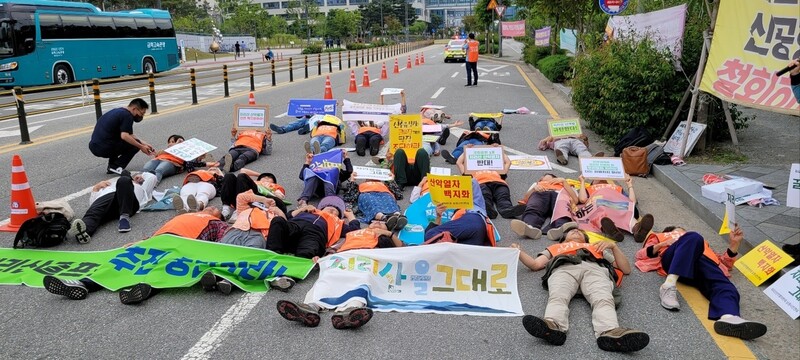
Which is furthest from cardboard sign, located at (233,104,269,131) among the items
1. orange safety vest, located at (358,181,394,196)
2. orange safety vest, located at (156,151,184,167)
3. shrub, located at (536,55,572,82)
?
shrub, located at (536,55,572,82)

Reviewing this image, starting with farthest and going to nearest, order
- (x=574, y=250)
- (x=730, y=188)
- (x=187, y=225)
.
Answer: (x=730, y=188) < (x=187, y=225) < (x=574, y=250)

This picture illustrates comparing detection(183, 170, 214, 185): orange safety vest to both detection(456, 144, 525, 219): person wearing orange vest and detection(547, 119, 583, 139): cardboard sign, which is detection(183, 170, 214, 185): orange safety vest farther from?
detection(547, 119, 583, 139): cardboard sign

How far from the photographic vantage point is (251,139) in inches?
392

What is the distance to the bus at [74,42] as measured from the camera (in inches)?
854

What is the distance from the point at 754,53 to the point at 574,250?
12.8 feet

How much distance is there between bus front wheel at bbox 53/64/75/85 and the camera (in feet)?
77.7

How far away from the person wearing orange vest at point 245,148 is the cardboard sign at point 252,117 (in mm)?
120

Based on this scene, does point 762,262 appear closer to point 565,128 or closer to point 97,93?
point 565,128

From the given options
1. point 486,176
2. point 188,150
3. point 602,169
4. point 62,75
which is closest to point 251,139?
point 188,150

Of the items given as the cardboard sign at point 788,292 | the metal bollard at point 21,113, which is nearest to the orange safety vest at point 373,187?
the cardboard sign at point 788,292

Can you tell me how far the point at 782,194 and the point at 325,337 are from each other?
583 cm

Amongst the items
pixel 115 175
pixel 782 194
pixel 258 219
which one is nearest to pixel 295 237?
pixel 258 219

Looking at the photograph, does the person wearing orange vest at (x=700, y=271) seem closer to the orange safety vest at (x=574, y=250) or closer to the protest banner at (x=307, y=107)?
the orange safety vest at (x=574, y=250)

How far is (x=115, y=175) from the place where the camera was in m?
8.83
